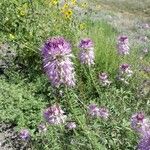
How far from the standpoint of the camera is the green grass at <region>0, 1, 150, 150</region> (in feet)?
15.7

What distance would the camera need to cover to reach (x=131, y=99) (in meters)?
5.98

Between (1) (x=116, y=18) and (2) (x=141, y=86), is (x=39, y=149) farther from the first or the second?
(1) (x=116, y=18)

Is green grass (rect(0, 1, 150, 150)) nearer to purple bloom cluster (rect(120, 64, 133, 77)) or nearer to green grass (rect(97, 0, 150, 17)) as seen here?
purple bloom cluster (rect(120, 64, 133, 77))

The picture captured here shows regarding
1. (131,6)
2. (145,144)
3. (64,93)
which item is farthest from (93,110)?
(131,6)

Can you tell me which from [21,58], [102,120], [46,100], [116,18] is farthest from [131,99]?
[116,18]

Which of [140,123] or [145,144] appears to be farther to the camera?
[140,123]

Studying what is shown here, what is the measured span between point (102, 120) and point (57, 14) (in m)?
3.89

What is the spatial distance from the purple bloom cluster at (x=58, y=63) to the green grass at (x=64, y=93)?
0.41 meters

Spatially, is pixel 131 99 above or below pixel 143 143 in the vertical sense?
below

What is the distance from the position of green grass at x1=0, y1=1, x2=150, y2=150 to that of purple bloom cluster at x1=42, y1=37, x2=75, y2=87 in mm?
408

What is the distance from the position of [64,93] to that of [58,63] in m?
0.85

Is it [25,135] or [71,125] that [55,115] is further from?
[25,135]

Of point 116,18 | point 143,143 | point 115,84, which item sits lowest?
point 116,18

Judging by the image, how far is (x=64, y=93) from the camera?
4.46m
